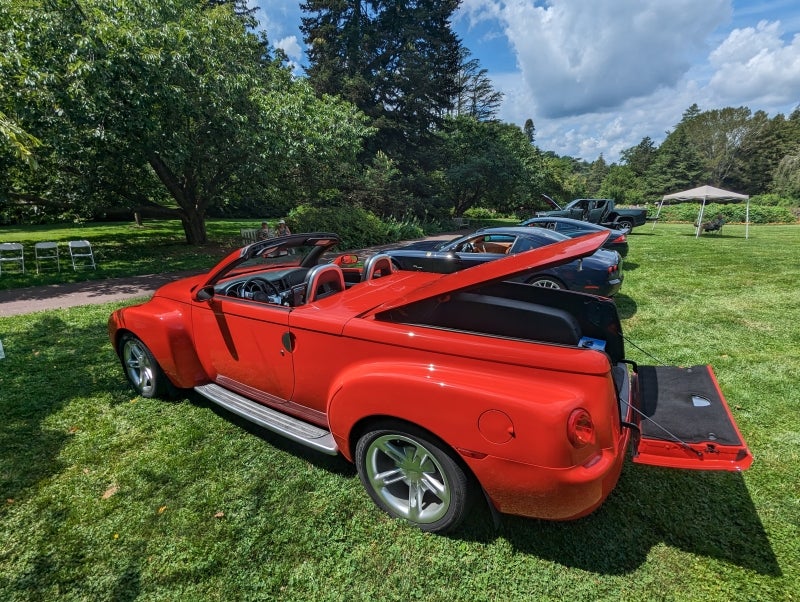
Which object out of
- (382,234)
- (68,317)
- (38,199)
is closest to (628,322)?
(68,317)

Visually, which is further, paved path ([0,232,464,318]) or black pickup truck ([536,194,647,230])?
black pickup truck ([536,194,647,230])

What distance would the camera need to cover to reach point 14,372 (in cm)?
425

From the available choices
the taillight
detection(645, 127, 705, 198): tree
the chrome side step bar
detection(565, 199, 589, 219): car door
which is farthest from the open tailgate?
detection(645, 127, 705, 198): tree

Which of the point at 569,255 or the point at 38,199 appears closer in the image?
the point at 569,255

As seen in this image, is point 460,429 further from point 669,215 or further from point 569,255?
point 669,215

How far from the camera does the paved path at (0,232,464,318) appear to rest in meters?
7.00

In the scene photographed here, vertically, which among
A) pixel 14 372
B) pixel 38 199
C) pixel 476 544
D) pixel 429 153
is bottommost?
pixel 476 544

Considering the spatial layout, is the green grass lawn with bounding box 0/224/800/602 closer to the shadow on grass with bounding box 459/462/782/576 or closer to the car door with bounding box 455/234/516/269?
the shadow on grass with bounding box 459/462/782/576

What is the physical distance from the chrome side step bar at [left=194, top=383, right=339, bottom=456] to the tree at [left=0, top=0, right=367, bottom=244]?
7975 millimetres

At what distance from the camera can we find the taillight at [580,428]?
1688mm

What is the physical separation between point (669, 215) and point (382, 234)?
29716mm

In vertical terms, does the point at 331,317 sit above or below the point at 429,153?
below

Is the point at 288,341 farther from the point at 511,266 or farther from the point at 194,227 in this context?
the point at 194,227

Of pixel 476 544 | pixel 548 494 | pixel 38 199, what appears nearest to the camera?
pixel 548 494
